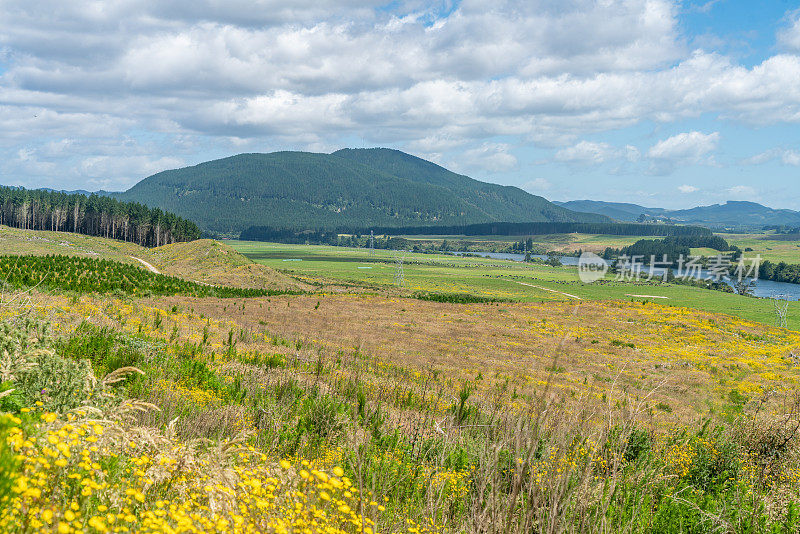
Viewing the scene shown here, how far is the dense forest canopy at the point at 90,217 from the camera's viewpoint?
125 meters

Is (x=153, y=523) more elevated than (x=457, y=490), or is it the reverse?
(x=153, y=523)

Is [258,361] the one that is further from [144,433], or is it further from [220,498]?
[220,498]

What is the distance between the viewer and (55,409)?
4.63 meters

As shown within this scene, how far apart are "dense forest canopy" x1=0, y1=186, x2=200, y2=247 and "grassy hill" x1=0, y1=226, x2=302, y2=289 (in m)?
30.0

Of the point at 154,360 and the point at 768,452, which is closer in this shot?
the point at 768,452

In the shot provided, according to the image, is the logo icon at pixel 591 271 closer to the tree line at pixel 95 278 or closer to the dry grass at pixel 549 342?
the dry grass at pixel 549 342

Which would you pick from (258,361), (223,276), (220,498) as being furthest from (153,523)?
(223,276)

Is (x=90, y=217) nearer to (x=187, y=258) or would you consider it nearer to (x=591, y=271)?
(x=187, y=258)

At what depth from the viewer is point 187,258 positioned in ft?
273

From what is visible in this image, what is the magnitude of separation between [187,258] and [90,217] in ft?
228

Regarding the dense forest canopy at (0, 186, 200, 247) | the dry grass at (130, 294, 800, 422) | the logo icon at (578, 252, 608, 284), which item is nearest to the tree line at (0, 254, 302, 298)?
the dry grass at (130, 294, 800, 422)

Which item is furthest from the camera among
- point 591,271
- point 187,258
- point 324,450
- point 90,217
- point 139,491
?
point 591,271

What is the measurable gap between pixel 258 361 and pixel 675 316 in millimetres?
53476

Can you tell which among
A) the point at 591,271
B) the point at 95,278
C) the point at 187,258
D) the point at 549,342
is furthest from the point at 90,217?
the point at 591,271
